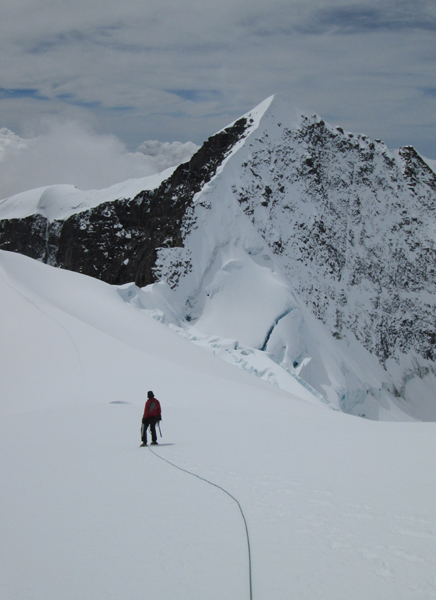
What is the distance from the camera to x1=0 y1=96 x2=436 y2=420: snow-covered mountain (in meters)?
52.2

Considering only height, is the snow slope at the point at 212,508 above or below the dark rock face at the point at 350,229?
above

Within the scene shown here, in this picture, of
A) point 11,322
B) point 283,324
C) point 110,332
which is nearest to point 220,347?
point 283,324

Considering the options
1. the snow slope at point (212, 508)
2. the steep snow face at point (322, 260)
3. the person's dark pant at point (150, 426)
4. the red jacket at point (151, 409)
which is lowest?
the steep snow face at point (322, 260)

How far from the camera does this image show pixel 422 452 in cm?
816

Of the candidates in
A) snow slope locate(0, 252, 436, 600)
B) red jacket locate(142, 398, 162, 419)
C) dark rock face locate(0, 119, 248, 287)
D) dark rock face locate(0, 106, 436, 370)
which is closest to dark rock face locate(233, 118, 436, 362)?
dark rock face locate(0, 106, 436, 370)

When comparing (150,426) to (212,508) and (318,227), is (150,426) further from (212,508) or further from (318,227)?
(318,227)

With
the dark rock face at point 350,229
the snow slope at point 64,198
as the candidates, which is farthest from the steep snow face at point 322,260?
the snow slope at point 64,198

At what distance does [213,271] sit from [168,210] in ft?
47.0

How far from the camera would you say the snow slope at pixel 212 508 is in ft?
11.8

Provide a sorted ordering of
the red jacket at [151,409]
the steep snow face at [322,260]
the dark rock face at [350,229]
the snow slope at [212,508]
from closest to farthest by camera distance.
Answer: the snow slope at [212,508] < the red jacket at [151,409] < the steep snow face at [322,260] < the dark rock face at [350,229]

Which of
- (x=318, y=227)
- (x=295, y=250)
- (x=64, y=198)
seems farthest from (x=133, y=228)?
(x=318, y=227)

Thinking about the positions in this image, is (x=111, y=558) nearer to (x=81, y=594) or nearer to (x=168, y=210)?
(x=81, y=594)

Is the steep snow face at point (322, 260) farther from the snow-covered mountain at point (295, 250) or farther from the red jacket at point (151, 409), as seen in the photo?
the red jacket at point (151, 409)

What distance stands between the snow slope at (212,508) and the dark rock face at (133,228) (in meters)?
46.4
